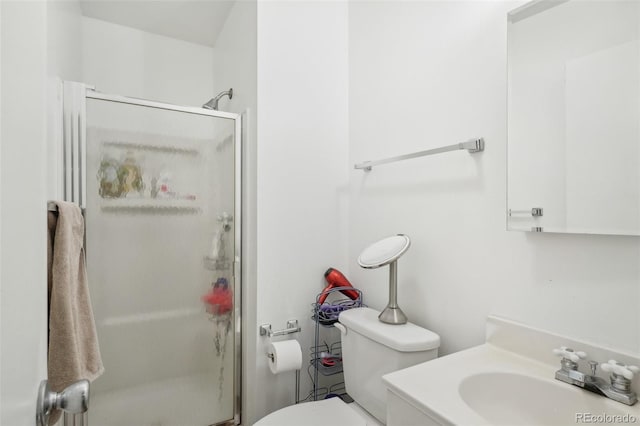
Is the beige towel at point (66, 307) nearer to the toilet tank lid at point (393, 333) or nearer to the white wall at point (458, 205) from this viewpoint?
the toilet tank lid at point (393, 333)

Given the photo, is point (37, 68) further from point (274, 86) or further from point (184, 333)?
point (184, 333)

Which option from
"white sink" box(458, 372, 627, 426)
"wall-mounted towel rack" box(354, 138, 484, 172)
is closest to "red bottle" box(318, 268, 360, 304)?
"wall-mounted towel rack" box(354, 138, 484, 172)

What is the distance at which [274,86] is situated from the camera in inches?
63.2

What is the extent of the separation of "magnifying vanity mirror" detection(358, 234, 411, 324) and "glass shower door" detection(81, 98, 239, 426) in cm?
76

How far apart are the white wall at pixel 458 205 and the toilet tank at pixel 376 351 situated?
17cm

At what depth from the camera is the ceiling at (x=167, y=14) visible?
191cm

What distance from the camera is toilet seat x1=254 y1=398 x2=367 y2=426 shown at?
48.0 inches

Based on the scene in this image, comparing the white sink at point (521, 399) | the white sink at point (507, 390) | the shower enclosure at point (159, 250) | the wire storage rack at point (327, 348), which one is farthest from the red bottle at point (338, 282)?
the white sink at point (521, 399)

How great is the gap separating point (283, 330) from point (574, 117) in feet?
4.61

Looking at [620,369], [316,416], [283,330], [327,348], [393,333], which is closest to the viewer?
[620,369]

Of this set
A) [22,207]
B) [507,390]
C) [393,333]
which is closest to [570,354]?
[507,390]

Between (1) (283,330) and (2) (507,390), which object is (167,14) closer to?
(1) (283,330)

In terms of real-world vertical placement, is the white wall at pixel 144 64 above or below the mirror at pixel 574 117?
above

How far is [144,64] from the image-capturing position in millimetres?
2203
